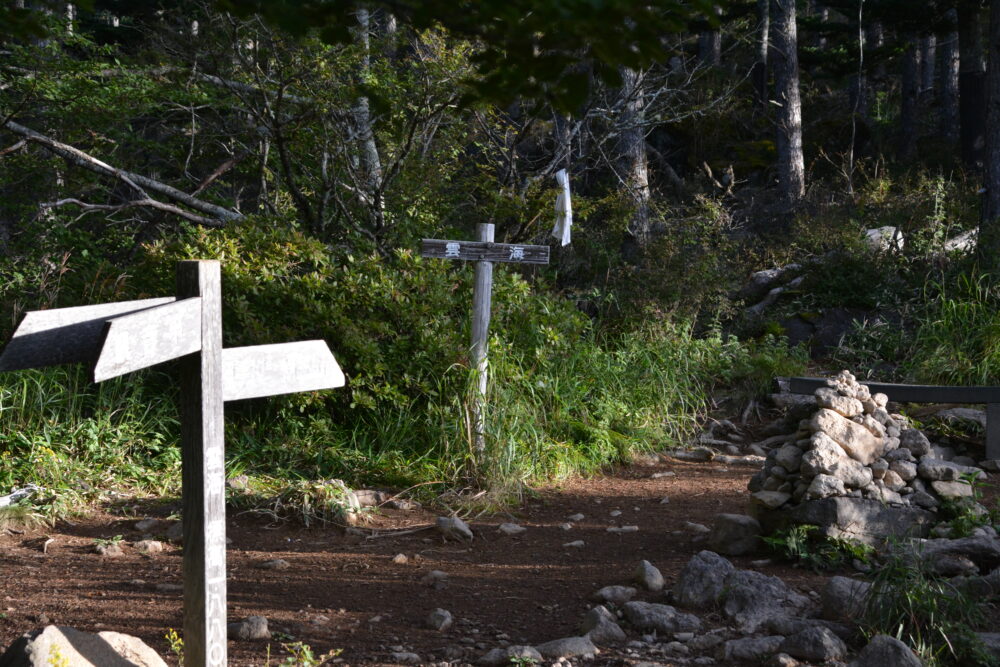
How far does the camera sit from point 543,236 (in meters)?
9.14

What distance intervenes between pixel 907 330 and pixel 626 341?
11.5ft

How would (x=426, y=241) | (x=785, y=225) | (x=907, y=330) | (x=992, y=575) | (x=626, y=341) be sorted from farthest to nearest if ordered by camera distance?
(x=785, y=225), (x=907, y=330), (x=626, y=341), (x=426, y=241), (x=992, y=575)

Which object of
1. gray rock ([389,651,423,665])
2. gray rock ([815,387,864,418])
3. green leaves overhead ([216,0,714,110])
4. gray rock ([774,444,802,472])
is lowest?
gray rock ([389,651,423,665])

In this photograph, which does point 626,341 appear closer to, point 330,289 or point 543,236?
point 543,236

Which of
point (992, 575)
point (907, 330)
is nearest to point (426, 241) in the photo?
point (992, 575)

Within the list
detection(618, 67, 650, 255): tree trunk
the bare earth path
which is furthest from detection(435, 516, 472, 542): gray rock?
detection(618, 67, 650, 255): tree trunk

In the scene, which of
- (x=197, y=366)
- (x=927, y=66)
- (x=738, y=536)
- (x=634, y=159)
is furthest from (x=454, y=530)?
(x=927, y=66)

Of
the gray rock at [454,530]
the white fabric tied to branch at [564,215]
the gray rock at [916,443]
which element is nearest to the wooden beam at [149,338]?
the gray rock at [454,530]

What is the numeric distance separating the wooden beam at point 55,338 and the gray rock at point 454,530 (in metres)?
3.03

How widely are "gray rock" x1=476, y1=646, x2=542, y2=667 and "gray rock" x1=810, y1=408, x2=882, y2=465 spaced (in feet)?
7.72

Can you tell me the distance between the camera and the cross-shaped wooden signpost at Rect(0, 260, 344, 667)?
98.3 inches

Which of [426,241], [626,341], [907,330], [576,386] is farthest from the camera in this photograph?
[907,330]

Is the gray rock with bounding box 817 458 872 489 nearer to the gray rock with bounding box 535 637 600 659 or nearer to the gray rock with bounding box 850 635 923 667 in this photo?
the gray rock with bounding box 850 635 923 667

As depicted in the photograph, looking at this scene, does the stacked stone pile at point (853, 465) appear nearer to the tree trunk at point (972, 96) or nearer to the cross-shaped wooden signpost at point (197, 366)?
the cross-shaped wooden signpost at point (197, 366)
